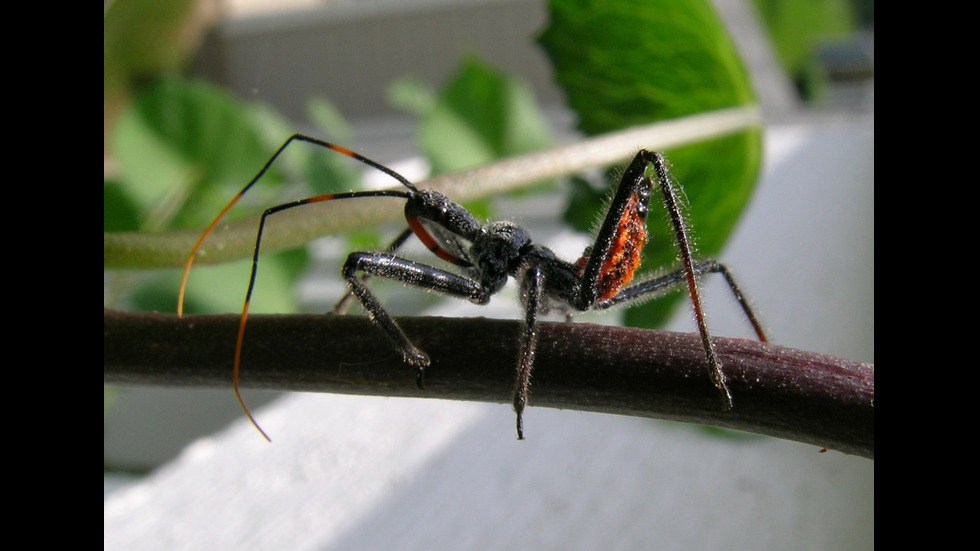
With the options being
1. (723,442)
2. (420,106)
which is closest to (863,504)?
(723,442)

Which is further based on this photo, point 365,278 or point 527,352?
point 365,278

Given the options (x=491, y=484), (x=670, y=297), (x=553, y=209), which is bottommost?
(x=553, y=209)

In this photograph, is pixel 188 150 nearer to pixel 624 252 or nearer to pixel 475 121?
pixel 475 121

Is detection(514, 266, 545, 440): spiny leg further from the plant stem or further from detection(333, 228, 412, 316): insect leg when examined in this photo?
detection(333, 228, 412, 316): insect leg

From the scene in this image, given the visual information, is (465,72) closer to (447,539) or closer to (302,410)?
(302,410)

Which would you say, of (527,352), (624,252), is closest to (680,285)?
(624,252)

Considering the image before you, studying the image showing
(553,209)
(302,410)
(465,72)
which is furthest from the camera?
(553,209)

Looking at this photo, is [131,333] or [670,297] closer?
[131,333]

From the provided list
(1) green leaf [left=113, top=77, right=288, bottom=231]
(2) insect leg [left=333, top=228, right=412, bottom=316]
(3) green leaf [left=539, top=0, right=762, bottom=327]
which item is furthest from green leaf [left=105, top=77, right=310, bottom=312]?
(3) green leaf [left=539, top=0, right=762, bottom=327]
